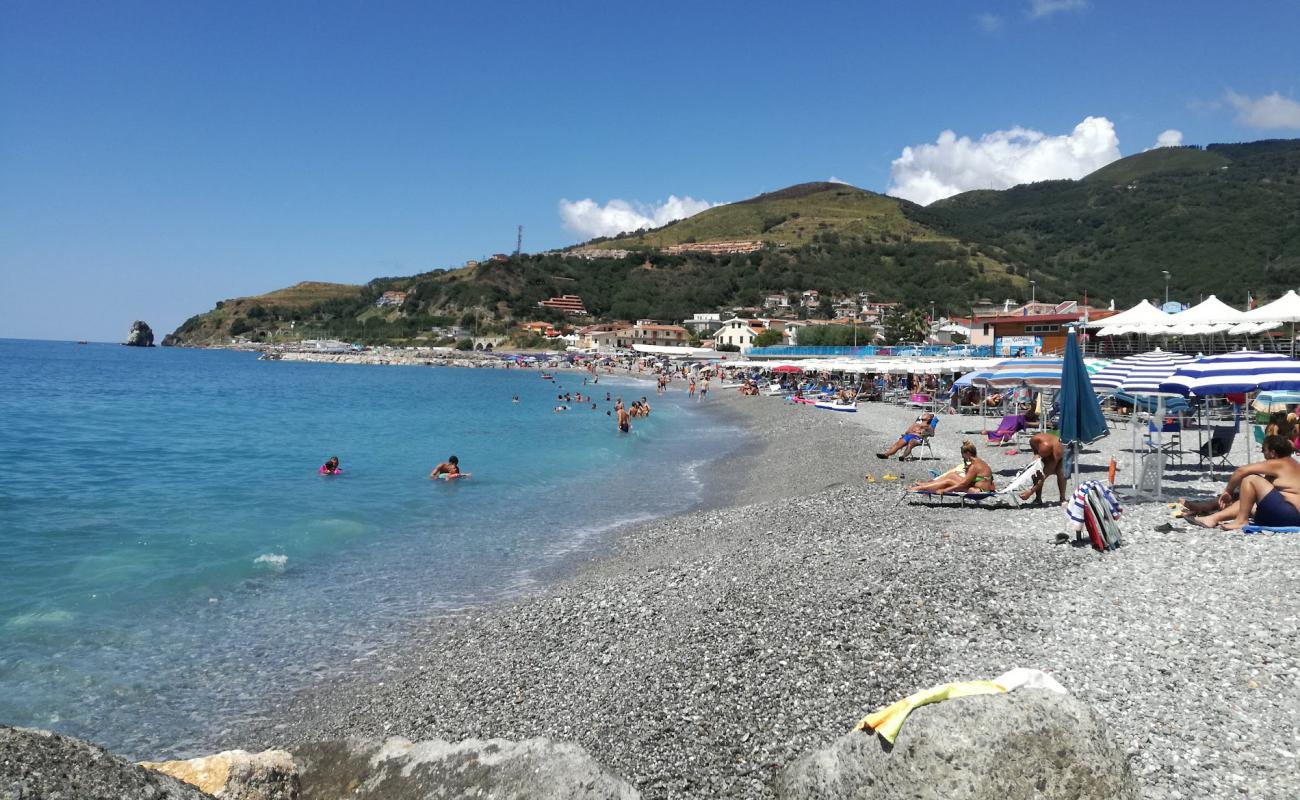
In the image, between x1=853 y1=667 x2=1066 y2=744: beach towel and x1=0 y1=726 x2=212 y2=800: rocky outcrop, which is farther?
x1=853 y1=667 x2=1066 y2=744: beach towel

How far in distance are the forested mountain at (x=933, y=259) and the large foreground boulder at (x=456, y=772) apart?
106m

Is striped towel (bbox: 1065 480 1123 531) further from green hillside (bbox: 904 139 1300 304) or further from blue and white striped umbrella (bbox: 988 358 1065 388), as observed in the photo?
green hillside (bbox: 904 139 1300 304)

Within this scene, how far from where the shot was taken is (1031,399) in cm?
2533

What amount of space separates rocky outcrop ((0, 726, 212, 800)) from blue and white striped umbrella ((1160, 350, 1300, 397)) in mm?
11671

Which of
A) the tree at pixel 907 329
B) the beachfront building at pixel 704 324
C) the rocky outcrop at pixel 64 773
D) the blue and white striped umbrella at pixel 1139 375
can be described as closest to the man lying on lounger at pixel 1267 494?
the blue and white striped umbrella at pixel 1139 375

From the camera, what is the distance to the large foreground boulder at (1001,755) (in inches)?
132

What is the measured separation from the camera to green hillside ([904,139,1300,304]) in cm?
10219

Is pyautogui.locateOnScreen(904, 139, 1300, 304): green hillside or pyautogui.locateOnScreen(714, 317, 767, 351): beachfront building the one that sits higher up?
pyautogui.locateOnScreen(904, 139, 1300, 304): green hillside

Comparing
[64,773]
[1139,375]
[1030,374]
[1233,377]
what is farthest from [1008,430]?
[64,773]

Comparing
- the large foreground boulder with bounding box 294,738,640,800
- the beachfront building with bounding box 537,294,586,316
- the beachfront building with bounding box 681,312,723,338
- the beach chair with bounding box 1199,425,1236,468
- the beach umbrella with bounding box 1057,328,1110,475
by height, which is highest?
the beachfront building with bounding box 537,294,586,316

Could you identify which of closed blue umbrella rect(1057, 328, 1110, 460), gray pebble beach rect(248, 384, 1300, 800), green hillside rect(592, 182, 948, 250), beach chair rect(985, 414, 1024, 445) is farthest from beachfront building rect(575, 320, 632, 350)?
gray pebble beach rect(248, 384, 1300, 800)

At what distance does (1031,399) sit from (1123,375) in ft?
46.8

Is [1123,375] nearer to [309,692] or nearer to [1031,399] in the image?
[309,692]

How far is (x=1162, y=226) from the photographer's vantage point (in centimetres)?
12512
